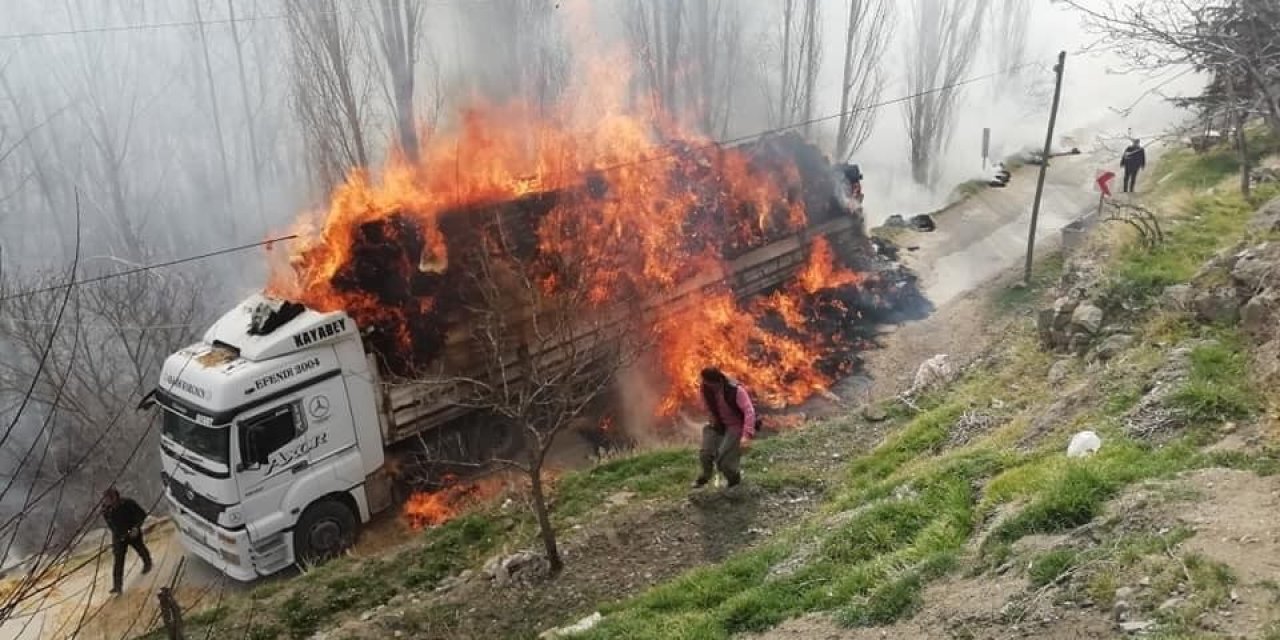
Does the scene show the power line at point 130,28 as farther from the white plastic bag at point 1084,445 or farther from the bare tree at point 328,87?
the white plastic bag at point 1084,445

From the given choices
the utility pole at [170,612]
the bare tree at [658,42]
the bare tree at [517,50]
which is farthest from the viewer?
the bare tree at [658,42]

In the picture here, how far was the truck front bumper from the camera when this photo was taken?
8.93 meters

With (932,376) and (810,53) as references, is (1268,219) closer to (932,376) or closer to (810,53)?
(932,376)

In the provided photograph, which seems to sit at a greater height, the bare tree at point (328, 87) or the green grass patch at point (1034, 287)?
the bare tree at point (328, 87)

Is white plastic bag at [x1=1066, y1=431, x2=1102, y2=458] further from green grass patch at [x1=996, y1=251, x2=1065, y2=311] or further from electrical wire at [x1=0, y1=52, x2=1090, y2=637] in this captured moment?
green grass patch at [x1=996, y1=251, x2=1065, y2=311]

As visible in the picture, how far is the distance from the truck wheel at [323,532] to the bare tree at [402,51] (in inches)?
469

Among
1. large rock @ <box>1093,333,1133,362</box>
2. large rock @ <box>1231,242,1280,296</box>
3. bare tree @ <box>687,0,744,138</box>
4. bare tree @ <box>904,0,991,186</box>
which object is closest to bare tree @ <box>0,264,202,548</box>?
large rock @ <box>1093,333,1133,362</box>

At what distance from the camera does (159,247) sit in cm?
2423

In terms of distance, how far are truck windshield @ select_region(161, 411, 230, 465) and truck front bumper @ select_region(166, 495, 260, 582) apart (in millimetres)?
835

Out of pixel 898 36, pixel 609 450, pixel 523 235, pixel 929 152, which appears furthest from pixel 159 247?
pixel 898 36

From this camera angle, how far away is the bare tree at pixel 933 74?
28156 millimetres

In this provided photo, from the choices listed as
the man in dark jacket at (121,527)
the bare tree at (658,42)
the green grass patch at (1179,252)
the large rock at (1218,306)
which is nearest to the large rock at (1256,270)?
the large rock at (1218,306)

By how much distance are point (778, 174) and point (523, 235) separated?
6.44 meters

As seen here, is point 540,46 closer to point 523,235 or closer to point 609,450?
point 523,235
